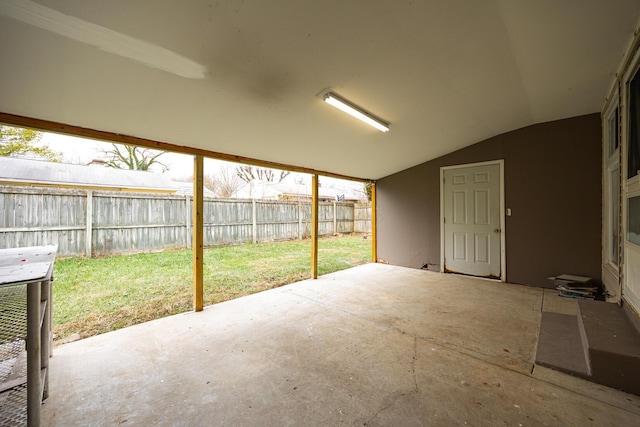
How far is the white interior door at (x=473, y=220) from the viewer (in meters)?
4.58

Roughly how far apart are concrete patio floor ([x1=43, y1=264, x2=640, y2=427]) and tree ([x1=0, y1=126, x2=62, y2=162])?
31.7 ft

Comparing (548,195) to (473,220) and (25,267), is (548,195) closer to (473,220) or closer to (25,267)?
(473,220)

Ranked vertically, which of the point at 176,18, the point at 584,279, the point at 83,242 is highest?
the point at 176,18

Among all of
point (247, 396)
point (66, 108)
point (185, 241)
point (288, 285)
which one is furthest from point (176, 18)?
point (185, 241)

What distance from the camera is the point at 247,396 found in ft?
5.68

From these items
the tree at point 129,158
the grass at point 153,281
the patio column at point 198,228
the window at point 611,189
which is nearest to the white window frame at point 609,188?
the window at point 611,189

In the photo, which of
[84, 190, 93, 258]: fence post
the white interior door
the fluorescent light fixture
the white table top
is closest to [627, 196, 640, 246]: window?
the white interior door

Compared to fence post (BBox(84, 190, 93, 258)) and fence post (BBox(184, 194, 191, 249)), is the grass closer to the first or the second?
fence post (BBox(84, 190, 93, 258))

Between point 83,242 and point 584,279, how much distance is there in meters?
8.41

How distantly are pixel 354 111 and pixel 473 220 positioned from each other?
3.33 meters

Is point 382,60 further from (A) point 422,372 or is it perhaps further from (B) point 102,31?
(A) point 422,372

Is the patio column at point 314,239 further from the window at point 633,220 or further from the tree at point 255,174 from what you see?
the tree at point 255,174

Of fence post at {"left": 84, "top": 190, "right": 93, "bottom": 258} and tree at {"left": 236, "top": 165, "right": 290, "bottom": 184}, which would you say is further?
tree at {"left": 236, "top": 165, "right": 290, "bottom": 184}

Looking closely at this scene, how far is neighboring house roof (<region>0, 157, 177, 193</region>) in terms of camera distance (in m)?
7.08
